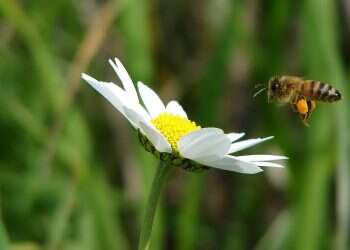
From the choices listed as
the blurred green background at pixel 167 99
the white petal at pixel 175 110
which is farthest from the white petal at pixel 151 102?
the blurred green background at pixel 167 99

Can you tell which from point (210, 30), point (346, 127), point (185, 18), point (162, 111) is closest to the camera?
point (162, 111)

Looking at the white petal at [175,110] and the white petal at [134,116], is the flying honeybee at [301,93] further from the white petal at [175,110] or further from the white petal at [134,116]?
the white petal at [134,116]

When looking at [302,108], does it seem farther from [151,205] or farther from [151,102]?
[151,205]

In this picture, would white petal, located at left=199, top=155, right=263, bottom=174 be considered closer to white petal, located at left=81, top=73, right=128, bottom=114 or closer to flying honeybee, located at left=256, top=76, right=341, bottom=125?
white petal, located at left=81, top=73, right=128, bottom=114

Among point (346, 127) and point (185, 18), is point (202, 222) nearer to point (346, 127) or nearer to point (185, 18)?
point (185, 18)

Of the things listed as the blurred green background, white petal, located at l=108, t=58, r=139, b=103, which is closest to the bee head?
white petal, located at l=108, t=58, r=139, b=103

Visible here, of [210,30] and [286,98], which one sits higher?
[210,30]

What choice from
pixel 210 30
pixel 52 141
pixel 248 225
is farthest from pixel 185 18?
pixel 52 141

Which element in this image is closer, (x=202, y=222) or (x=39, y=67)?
(x=39, y=67)
